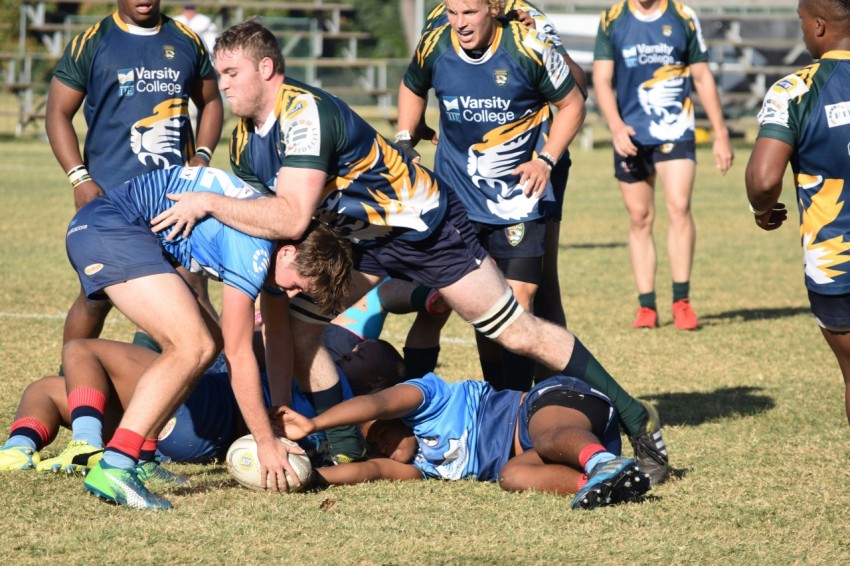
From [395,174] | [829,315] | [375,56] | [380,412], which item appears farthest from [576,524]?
[375,56]

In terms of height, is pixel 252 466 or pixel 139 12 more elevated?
pixel 139 12

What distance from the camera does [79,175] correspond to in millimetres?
6367

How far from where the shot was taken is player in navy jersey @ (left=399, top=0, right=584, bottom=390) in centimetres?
595

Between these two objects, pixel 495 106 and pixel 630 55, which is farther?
pixel 630 55

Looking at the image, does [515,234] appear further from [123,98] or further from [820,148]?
[123,98]

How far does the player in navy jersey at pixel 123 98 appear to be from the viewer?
21.0ft

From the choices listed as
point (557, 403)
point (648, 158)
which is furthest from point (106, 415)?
point (648, 158)

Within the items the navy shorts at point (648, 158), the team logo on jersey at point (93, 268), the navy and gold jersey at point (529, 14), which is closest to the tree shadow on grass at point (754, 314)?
the navy shorts at point (648, 158)

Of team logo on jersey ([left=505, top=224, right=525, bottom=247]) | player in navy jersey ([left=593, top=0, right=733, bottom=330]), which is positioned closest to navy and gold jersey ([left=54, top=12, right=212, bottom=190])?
team logo on jersey ([left=505, top=224, right=525, bottom=247])

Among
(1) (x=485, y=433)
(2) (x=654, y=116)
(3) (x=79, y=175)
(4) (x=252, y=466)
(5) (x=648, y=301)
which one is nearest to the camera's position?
(4) (x=252, y=466)

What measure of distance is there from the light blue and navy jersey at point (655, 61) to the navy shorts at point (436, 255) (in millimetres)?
4167

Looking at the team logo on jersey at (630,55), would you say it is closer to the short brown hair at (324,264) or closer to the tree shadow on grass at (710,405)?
the tree shadow on grass at (710,405)

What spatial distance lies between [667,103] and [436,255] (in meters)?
4.50

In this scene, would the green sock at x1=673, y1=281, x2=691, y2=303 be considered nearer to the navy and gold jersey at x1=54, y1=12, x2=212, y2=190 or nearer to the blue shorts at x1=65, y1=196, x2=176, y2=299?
the navy and gold jersey at x1=54, y1=12, x2=212, y2=190
